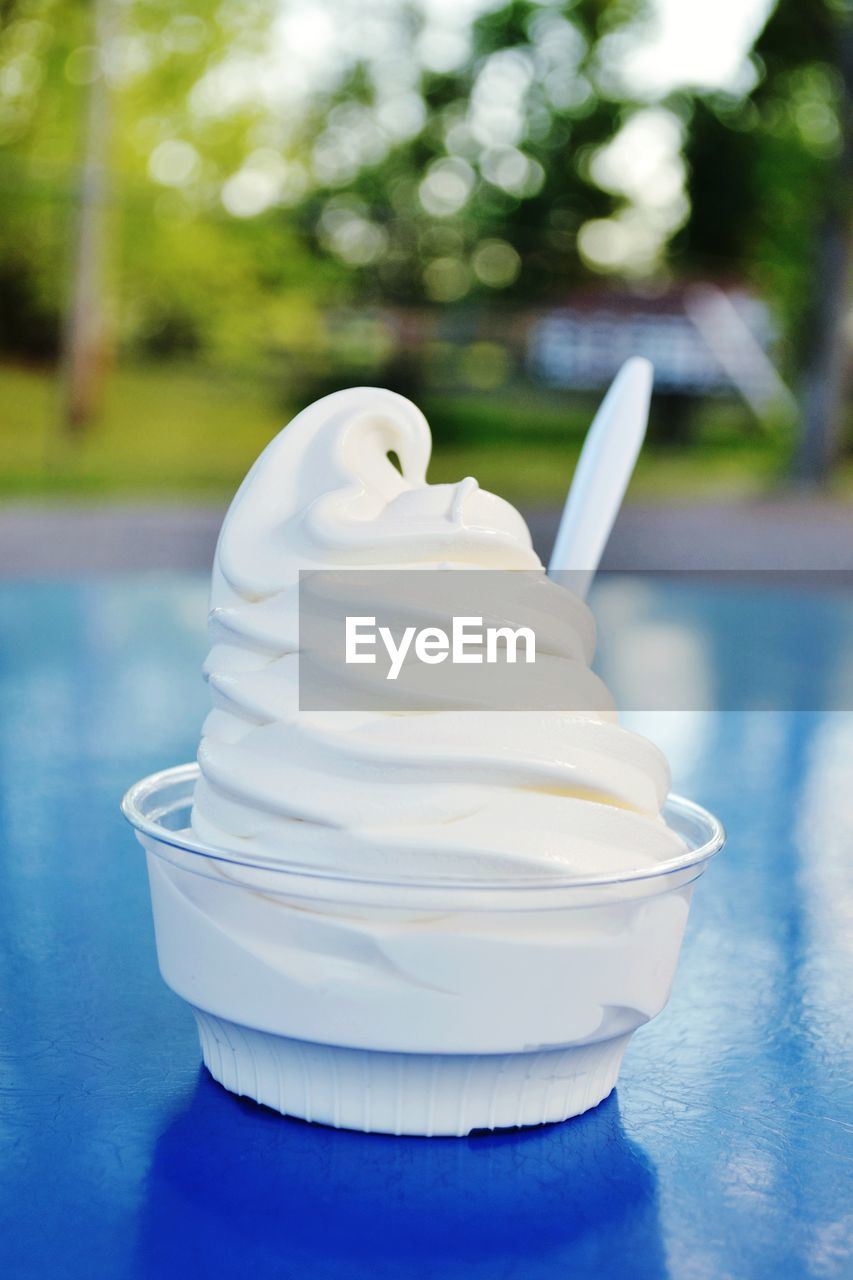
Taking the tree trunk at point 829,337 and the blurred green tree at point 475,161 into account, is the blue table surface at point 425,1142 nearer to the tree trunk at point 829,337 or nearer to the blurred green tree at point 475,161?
the tree trunk at point 829,337

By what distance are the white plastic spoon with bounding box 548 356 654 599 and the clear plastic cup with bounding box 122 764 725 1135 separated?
395 mm

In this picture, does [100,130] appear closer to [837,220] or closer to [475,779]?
[837,220]

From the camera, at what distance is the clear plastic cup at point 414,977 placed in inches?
49.9

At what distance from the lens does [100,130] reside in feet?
41.6

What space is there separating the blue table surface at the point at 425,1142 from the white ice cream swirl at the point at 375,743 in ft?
0.88

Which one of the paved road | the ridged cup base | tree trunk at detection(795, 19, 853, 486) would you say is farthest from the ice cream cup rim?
tree trunk at detection(795, 19, 853, 486)

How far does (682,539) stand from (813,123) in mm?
8842

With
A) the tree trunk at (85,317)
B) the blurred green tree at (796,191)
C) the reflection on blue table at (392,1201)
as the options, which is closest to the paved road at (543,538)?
the tree trunk at (85,317)

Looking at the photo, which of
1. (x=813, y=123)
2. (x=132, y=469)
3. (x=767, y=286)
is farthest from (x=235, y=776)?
(x=813, y=123)

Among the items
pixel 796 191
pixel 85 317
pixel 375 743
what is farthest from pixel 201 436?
pixel 375 743

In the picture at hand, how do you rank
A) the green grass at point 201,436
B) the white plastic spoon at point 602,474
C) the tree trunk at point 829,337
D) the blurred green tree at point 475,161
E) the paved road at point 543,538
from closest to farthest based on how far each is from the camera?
the white plastic spoon at point 602,474 < the paved road at point 543,538 < the green grass at point 201,436 < the tree trunk at point 829,337 < the blurred green tree at point 475,161

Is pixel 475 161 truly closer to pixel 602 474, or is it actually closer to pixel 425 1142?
pixel 602 474

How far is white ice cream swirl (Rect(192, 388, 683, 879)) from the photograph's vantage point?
133 centimetres

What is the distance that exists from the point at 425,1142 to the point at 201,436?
1079 cm
